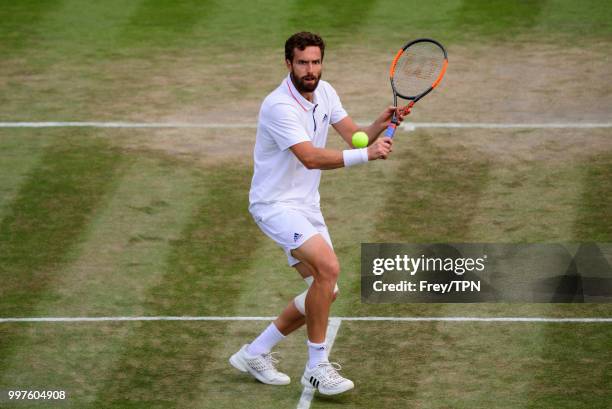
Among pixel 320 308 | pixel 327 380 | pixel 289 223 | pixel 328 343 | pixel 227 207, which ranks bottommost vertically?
pixel 328 343

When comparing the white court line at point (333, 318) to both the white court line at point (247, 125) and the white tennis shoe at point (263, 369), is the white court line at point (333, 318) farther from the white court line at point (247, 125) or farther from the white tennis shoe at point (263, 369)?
the white court line at point (247, 125)

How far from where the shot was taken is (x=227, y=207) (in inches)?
480

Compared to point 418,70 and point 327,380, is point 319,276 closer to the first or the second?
point 327,380

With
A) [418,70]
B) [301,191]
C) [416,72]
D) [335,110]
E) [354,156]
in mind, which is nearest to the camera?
[354,156]

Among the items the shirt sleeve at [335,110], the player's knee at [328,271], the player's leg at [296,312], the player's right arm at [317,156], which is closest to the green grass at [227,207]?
the player's leg at [296,312]

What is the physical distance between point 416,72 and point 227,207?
221 centimetres

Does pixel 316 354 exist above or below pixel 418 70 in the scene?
below

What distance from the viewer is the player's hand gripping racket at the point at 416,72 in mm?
9406

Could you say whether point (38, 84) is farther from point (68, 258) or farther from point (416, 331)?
point (416, 331)

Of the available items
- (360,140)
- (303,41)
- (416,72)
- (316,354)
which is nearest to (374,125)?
(360,140)

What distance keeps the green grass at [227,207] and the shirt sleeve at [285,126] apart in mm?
1705

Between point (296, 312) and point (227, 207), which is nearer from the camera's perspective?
point (296, 312)

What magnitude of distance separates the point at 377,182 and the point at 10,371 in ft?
15.3

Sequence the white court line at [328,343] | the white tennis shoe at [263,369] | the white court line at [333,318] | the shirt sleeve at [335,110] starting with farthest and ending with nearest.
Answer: the white court line at [333,318] < the shirt sleeve at [335,110] < the white tennis shoe at [263,369] < the white court line at [328,343]
